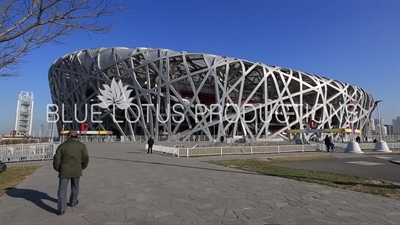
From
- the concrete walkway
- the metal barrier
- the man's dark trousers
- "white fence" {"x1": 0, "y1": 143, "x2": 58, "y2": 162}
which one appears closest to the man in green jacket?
the man's dark trousers

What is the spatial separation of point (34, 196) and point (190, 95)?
164ft

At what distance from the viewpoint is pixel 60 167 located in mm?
5281

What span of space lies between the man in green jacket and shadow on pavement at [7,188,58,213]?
1.56 feet

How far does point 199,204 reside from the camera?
582 centimetres

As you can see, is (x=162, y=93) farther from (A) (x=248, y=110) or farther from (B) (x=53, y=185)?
(B) (x=53, y=185)

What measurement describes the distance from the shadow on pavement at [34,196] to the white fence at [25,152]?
33.1 feet

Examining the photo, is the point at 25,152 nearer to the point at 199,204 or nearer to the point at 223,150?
the point at 223,150

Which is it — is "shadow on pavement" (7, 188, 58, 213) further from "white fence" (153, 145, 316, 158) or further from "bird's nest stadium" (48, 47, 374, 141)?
"bird's nest stadium" (48, 47, 374, 141)

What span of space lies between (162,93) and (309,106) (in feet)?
95.1

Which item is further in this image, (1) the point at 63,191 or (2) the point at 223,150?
(2) the point at 223,150

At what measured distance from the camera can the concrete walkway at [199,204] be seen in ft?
15.6

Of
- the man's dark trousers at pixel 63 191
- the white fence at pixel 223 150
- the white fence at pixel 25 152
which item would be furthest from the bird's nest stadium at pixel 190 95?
the man's dark trousers at pixel 63 191

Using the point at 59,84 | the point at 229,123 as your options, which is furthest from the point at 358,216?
the point at 59,84

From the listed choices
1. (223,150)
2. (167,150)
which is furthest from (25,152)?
(223,150)
